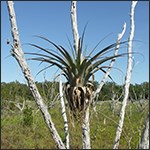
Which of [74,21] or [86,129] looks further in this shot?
[74,21]

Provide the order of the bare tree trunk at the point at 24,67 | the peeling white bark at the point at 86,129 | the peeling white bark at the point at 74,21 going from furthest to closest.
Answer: the peeling white bark at the point at 74,21
the peeling white bark at the point at 86,129
the bare tree trunk at the point at 24,67

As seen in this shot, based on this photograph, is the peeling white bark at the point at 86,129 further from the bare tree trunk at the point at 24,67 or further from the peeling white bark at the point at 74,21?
the peeling white bark at the point at 74,21

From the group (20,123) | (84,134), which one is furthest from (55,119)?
(84,134)

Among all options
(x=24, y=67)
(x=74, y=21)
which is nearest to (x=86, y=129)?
(x=24, y=67)

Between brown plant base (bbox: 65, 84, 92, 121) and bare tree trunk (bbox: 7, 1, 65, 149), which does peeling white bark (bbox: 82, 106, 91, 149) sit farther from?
bare tree trunk (bbox: 7, 1, 65, 149)

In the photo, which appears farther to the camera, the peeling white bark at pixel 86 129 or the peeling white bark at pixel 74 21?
the peeling white bark at pixel 74 21

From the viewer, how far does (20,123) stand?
853 centimetres

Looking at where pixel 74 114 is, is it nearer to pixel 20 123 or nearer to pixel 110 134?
pixel 110 134

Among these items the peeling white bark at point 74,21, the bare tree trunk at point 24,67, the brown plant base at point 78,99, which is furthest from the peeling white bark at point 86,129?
the peeling white bark at point 74,21

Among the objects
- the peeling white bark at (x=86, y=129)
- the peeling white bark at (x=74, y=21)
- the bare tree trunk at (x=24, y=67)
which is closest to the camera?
the bare tree trunk at (x=24, y=67)

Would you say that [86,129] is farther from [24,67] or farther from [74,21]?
[74,21]

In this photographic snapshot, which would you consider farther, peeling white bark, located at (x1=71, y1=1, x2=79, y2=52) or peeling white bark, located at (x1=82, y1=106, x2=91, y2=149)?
peeling white bark, located at (x1=71, y1=1, x2=79, y2=52)

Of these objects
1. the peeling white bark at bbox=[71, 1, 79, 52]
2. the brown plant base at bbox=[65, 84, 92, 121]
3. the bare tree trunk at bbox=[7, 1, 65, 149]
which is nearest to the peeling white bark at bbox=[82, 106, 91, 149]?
the brown plant base at bbox=[65, 84, 92, 121]

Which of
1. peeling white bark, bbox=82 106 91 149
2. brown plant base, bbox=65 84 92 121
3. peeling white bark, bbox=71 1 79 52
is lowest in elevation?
peeling white bark, bbox=82 106 91 149
